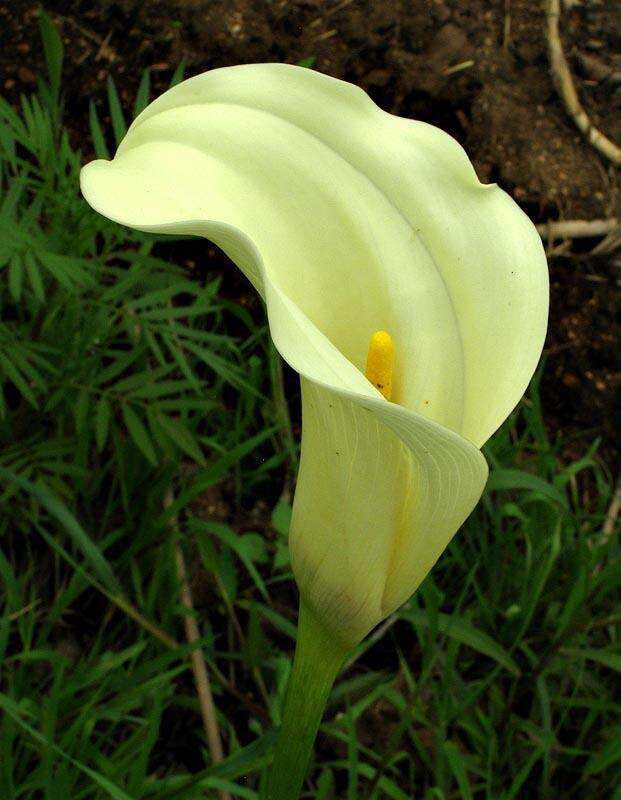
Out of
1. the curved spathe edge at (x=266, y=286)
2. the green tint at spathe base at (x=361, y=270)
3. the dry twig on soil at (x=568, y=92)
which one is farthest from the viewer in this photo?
the dry twig on soil at (x=568, y=92)

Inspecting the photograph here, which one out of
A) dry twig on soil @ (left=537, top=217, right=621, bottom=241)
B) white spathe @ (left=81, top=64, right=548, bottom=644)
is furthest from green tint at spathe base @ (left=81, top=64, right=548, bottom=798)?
dry twig on soil @ (left=537, top=217, right=621, bottom=241)

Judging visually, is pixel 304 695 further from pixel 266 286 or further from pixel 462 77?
pixel 462 77

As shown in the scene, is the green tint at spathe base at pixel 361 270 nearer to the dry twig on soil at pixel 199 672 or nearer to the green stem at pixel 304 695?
the green stem at pixel 304 695

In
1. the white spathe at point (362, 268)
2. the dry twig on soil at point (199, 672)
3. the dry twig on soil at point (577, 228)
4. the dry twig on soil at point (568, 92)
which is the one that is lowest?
the dry twig on soil at point (199, 672)

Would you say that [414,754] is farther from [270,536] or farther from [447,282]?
[447,282]

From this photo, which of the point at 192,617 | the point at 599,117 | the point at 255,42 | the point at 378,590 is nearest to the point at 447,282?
the point at 378,590

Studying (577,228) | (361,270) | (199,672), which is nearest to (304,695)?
(361,270)

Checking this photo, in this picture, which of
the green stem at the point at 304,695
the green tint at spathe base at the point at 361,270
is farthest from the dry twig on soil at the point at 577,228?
the green stem at the point at 304,695
